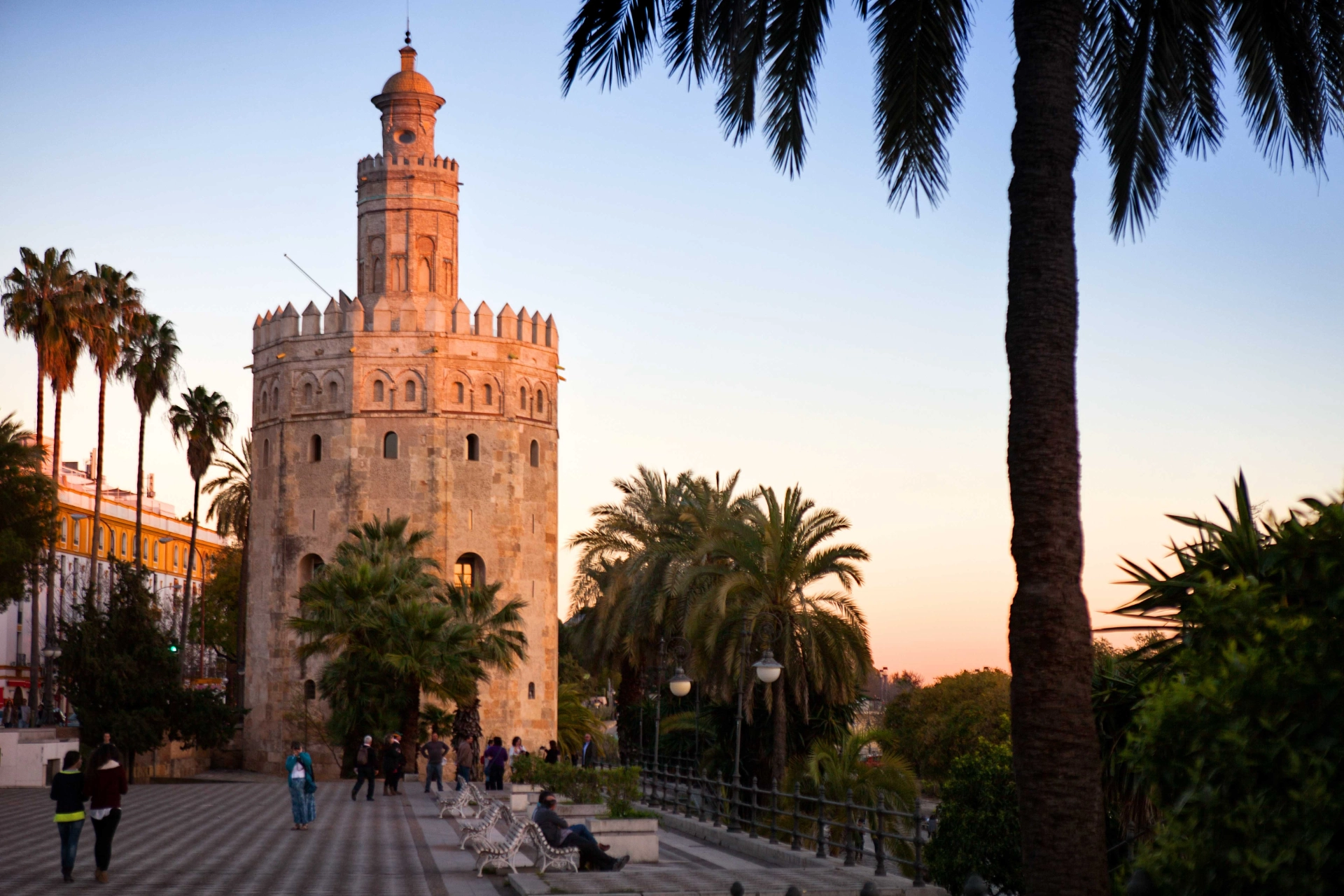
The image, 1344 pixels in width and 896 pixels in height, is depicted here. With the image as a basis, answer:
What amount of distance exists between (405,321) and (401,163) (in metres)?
5.03

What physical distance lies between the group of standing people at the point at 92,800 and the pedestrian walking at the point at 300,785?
553 cm

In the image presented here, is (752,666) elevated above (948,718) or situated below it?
above

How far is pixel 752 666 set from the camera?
25047 millimetres

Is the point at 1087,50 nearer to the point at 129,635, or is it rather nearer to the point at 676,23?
the point at 676,23

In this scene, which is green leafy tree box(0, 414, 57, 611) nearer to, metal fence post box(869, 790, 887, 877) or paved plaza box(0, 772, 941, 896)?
paved plaza box(0, 772, 941, 896)

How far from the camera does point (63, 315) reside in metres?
38.1

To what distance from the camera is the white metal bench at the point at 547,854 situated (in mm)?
14039

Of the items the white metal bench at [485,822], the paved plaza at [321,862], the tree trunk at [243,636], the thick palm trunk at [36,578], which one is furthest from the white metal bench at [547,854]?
the tree trunk at [243,636]

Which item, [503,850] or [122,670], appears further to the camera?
[122,670]

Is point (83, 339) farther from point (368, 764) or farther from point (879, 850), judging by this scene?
point (879, 850)

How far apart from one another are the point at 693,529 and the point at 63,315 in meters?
17.6

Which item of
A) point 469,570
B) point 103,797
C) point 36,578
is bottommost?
point 103,797

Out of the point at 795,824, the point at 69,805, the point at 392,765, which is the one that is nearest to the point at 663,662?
the point at 392,765

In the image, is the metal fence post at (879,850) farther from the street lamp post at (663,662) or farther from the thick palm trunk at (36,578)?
the thick palm trunk at (36,578)
